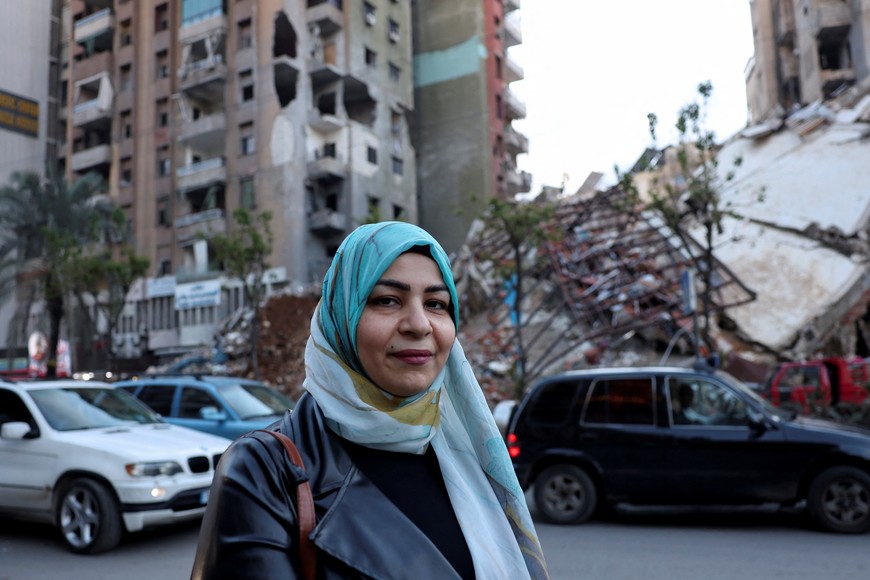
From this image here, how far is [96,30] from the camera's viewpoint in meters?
43.0

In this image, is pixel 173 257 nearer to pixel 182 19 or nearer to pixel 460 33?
pixel 182 19

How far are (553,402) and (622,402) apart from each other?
750mm

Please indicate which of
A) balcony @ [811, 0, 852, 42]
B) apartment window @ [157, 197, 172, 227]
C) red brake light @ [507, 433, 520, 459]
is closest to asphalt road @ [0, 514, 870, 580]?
red brake light @ [507, 433, 520, 459]

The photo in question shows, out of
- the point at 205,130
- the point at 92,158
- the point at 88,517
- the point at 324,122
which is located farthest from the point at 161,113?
the point at 88,517

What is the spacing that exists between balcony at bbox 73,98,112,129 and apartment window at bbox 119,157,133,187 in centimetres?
307

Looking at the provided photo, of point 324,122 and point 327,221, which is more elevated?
point 324,122

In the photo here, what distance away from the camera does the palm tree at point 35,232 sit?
2644 cm

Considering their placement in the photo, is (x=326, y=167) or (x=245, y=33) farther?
(x=245, y=33)

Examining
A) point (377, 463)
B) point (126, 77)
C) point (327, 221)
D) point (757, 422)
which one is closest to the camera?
point (377, 463)

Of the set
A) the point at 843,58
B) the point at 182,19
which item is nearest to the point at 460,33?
the point at 182,19

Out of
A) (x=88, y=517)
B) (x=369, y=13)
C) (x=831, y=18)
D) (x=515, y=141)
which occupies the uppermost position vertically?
(x=369, y=13)

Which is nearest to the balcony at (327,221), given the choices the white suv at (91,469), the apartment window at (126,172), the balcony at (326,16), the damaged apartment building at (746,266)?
the balcony at (326,16)

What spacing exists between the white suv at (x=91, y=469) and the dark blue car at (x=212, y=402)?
131 cm

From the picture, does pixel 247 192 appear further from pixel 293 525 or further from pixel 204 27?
pixel 293 525
